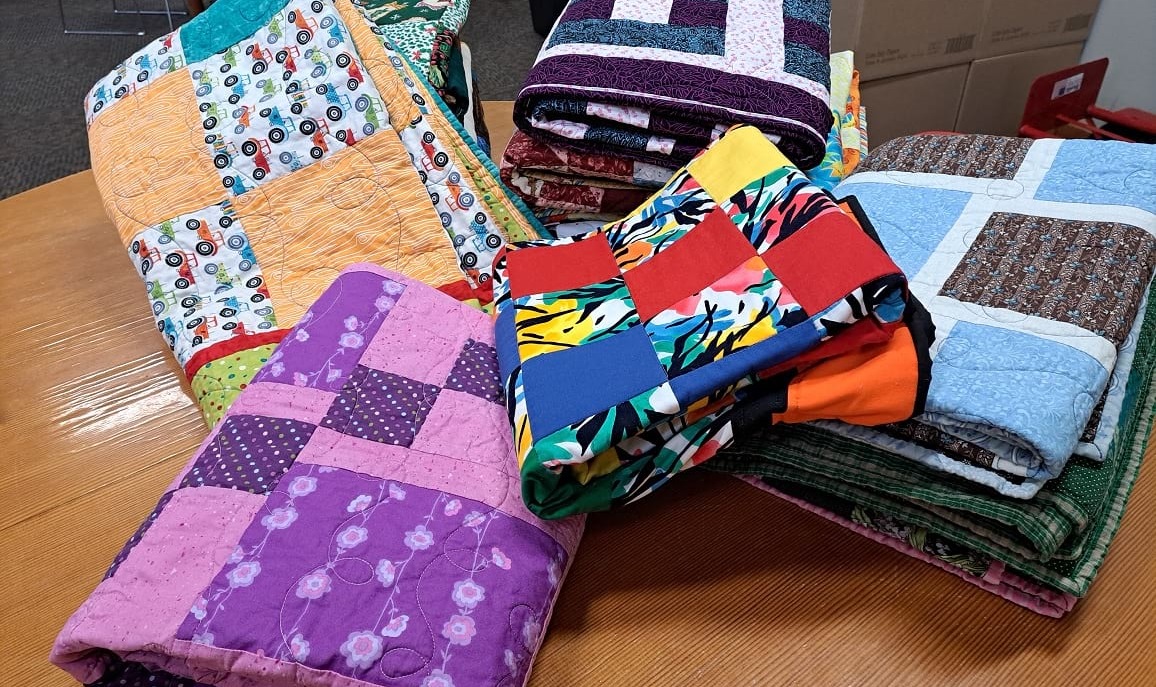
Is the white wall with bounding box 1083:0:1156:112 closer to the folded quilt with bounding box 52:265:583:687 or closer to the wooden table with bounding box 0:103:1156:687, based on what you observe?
the wooden table with bounding box 0:103:1156:687

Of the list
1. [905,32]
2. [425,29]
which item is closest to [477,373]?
[425,29]

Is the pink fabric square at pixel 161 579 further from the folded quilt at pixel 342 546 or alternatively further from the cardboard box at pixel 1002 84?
the cardboard box at pixel 1002 84

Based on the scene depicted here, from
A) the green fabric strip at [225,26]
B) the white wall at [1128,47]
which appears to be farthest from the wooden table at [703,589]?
the white wall at [1128,47]

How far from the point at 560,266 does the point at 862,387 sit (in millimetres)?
315

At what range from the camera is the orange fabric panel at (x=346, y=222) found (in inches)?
37.0

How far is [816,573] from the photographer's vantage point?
67 cm

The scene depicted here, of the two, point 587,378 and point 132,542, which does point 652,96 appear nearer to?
point 587,378

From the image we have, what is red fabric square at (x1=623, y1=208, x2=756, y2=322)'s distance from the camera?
68 cm

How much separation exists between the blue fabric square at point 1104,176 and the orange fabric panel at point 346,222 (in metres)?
0.65

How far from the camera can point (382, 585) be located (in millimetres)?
572

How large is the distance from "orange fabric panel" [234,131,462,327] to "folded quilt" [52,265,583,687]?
8.0 inches

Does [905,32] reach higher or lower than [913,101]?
higher

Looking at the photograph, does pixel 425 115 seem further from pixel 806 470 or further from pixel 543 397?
pixel 806 470

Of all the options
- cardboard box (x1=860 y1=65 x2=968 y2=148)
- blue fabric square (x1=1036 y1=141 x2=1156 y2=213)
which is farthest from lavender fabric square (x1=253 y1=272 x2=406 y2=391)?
cardboard box (x1=860 y1=65 x2=968 y2=148)
